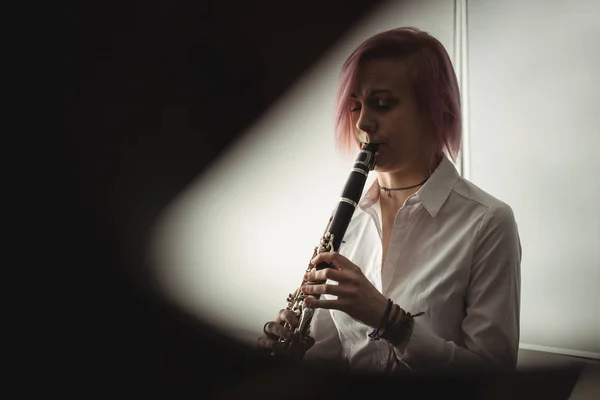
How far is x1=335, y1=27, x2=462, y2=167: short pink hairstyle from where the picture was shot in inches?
26.4

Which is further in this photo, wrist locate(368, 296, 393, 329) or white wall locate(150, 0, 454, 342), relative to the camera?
white wall locate(150, 0, 454, 342)

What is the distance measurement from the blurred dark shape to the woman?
178mm

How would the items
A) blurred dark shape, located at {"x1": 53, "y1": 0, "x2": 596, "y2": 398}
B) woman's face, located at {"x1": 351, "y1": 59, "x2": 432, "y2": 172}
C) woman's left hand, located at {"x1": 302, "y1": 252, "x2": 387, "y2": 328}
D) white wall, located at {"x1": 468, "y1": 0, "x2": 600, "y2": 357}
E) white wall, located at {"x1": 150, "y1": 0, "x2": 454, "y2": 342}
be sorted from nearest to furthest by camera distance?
blurred dark shape, located at {"x1": 53, "y1": 0, "x2": 596, "y2": 398}, woman's left hand, located at {"x1": 302, "y1": 252, "x2": 387, "y2": 328}, woman's face, located at {"x1": 351, "y1": 59, "x2": 432, "y2": 172}, white wall, located at {"x1": 468, "y1": 0, "x2": 600, "y2": 357}, white wall, located at {"x1": 150, "y1": 0, "x2": 454, "y2": 342}

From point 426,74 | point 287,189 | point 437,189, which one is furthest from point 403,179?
point 287,189

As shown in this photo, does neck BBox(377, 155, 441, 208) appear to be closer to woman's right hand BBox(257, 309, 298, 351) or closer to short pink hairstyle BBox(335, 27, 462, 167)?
short pink hairstyle BBox(335, 27, 462, 167)

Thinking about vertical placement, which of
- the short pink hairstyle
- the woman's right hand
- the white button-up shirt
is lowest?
the woman's right hand

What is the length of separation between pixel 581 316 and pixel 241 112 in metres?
0.76

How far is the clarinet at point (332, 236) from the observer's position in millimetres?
606

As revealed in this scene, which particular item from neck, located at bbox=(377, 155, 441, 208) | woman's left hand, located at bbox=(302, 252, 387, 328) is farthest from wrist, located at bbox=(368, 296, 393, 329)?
neck, located at bbox=(377, 155, 441, 208)

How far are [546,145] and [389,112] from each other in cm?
42

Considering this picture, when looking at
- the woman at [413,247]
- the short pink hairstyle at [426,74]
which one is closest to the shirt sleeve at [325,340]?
the woman at [413,247]

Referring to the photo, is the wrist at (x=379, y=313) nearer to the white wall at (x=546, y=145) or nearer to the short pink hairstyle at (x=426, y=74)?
the short pink hairstyle at (x=426, y=74)

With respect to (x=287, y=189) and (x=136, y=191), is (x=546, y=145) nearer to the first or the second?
(x=287, y=189)

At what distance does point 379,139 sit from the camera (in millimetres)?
666
